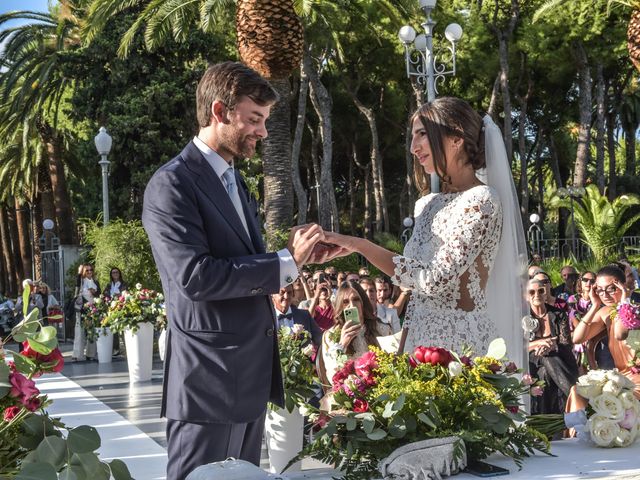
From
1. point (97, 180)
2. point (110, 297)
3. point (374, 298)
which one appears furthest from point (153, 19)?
point (97, 180)

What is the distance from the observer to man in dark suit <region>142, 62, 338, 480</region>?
9.33ft

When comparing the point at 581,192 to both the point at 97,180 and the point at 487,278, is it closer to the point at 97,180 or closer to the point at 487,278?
the point at 97,180

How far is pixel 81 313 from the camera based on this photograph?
641 inches

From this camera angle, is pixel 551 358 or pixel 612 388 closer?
pixel 612 388

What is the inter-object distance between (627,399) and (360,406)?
3.83ft

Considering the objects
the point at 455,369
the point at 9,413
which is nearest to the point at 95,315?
the point at 455,369

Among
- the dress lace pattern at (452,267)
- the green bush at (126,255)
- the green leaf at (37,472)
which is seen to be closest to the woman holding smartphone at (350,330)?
the dress lace pattern at (452,267)

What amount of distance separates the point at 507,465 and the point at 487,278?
2.70ft

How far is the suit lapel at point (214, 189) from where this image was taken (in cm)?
295

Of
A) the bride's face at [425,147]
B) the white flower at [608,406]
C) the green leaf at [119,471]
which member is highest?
the bride's face at [425,147]

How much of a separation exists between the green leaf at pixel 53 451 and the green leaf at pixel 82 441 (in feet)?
0.07

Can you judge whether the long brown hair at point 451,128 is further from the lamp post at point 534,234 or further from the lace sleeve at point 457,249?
the lamp post at point 534,234

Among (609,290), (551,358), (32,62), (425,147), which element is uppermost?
(32,62)

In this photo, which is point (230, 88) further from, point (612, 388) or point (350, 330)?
point (350, 330)
